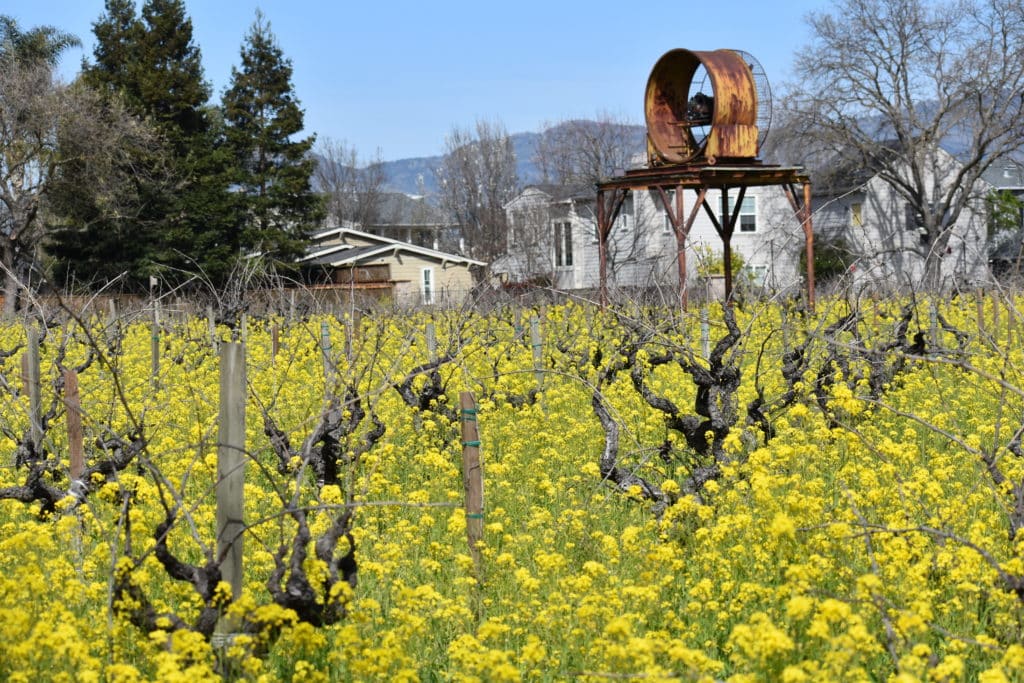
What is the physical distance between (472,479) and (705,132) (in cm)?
1779

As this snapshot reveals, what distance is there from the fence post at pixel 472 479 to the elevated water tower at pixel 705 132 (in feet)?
50.9

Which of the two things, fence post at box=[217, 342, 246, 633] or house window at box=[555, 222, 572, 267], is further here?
house window at box=[555, 222, 572, 267]

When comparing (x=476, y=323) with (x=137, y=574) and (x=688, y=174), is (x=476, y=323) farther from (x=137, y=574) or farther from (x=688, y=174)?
(x=137, y=574)

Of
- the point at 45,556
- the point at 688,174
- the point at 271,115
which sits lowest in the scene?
the point at 45,556

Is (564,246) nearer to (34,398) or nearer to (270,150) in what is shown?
(270,150)

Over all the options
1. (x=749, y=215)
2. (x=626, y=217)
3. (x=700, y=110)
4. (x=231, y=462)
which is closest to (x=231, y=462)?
(x=231, y=462)

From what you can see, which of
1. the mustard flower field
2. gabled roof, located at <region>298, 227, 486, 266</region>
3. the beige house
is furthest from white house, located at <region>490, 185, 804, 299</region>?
the mustard flower field

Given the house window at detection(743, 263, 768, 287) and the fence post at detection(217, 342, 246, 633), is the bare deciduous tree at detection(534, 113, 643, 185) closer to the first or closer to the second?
the house window at detection(743, 263, 768, 287)

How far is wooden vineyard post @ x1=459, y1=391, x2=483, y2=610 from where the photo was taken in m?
6.86

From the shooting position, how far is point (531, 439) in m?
10.5

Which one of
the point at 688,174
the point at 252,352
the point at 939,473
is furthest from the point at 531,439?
the point at 688,174

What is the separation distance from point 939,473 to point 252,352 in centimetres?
1297

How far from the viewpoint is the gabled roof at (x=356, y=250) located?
156 feet

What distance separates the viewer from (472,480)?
7.01 metres
